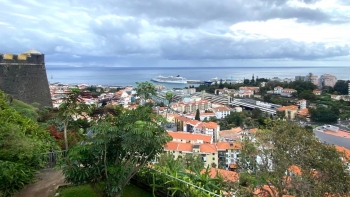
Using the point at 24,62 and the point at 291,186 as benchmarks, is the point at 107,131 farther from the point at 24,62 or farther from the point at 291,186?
the point at 24,62

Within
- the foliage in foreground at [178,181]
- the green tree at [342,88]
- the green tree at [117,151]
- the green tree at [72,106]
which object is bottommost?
the green tree at [342,88]

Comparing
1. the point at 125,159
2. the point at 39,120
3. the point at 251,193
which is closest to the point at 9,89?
the point at 39,120

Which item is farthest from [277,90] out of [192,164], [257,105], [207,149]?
[192,164]

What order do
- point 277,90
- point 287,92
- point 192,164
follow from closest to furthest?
point 192,164 → point 287,92 → point 277,90

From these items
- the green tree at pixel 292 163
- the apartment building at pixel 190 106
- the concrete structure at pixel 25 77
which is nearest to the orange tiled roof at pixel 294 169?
the green tree at pixel 292 163

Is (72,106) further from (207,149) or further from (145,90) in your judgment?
(207,149)

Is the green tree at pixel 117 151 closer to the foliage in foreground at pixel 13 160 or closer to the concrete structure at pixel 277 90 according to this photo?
the foliage in foreground at pixel 13 160
